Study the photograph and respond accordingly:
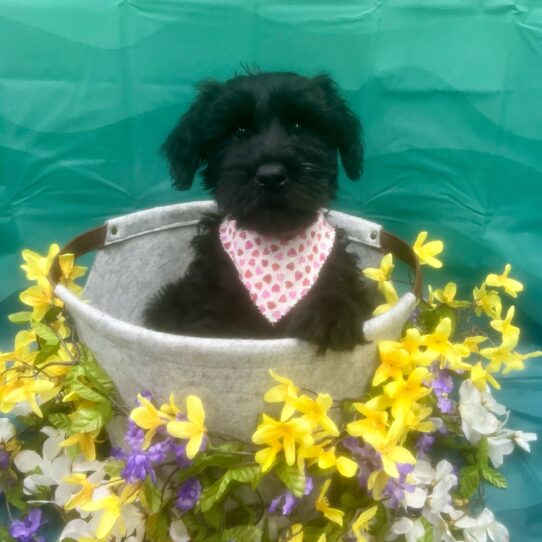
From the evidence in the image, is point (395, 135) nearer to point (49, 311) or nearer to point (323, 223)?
point (323, 223)

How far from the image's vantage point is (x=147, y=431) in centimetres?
107

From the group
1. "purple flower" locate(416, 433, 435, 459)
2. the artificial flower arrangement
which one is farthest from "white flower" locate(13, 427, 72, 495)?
"purple flower" locate(416, 433, 435, 459)

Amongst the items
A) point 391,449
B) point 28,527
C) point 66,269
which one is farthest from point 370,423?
point 28,527

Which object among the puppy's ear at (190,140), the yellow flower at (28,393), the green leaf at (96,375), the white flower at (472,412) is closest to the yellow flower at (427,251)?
the white flower at (472,412)

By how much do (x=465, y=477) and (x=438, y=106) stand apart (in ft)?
3.37

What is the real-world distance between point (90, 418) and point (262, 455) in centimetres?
36

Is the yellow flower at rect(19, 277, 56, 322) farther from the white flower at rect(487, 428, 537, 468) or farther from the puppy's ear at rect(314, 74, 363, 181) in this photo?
the white flower at rect(487, 428, 537, 468)

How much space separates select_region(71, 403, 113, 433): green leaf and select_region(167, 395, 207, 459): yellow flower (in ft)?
0.69

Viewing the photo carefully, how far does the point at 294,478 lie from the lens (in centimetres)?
104

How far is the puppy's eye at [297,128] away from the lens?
4.42 ft

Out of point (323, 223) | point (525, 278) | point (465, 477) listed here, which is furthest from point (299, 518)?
point (525, 278)

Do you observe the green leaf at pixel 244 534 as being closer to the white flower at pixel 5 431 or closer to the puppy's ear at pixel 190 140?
the white flower at pixel 5 431

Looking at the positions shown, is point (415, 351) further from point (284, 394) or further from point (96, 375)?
point (96, 375)

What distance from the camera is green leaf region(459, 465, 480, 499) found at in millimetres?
1369
